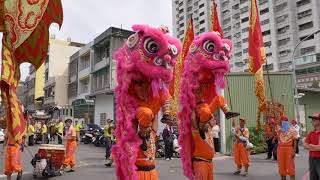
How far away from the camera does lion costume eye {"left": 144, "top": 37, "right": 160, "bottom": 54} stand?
445cm

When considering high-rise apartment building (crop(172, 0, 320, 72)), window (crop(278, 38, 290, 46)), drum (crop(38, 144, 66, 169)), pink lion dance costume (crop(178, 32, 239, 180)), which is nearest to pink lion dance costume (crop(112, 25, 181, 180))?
pink lion dance costume (crop(178, 32, 239, 180))

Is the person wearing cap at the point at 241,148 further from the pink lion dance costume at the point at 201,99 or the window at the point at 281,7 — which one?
the window at the point at 281,7

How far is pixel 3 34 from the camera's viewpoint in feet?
11.8

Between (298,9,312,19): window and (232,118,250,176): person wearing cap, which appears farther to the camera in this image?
(298,9,312,19): window

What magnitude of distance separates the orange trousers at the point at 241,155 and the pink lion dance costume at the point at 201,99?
242 inches

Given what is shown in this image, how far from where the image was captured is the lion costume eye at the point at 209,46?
523 cm

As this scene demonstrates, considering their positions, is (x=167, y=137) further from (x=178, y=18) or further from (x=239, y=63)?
(x=178, y=18)

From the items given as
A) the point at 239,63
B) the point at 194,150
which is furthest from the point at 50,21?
the point at 239,63

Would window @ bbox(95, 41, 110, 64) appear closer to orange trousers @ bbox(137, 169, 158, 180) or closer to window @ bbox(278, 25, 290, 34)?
orange trousers @ bbox(137, 169, 158, 180)

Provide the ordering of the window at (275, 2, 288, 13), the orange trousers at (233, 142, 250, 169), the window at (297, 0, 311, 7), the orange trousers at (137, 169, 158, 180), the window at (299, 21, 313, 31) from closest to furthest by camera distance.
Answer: the orange trousers at (137, 169, 158, 180)
the orange trousers at (233, 142, 250, 169)
the window at (299, 21, 313, 31)
the window at (297, 0, 311, 7)
the window at (275, 2, 288, 13)

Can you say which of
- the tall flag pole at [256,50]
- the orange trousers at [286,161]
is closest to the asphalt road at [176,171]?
the orange trousers at [286,161]

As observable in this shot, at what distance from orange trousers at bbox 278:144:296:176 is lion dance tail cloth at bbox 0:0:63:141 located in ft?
23.1

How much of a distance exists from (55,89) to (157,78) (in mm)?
42363

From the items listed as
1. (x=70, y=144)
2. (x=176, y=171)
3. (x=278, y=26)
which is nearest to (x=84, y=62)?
(x=70, y=144)
